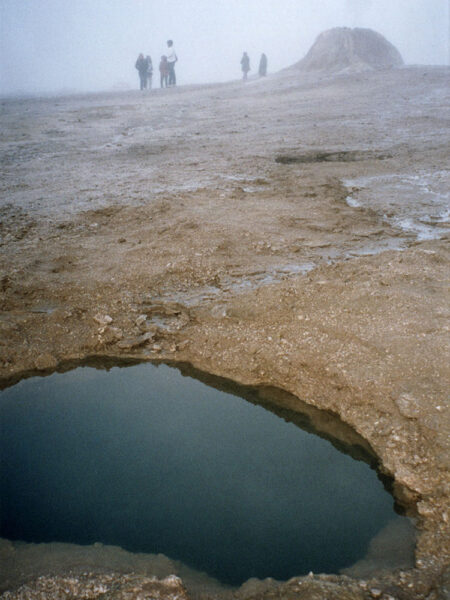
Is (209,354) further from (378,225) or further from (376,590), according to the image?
(378,225)

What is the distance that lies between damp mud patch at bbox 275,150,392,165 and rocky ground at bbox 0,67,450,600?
4 cm

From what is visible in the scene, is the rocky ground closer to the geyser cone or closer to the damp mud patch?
the damp mud patch

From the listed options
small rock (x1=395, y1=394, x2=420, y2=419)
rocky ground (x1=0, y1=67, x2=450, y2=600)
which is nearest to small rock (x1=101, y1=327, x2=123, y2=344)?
rocky ground (x1=0, y1=67, x2=450, y2=600)

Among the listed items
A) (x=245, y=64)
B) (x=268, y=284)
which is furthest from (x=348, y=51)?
(x=268, y=284)

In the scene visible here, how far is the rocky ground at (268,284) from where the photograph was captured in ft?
8.24

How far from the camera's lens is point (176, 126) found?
11656mm

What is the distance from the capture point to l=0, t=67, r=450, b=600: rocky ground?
2511 millimetres

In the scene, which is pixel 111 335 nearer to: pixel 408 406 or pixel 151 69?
pixel 408 406

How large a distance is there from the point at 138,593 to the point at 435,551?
1.39 meters

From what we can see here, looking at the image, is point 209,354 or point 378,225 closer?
point 209,354

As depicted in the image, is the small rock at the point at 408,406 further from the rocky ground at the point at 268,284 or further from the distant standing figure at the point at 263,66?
the distant standing figure at the point at 263,66

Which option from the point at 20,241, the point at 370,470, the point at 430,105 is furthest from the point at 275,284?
the point at 430,105

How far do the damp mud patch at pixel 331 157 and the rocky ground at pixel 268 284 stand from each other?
0.04 metres

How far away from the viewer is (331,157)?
25.4 feet
